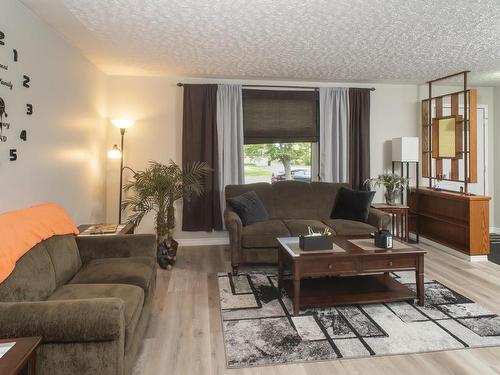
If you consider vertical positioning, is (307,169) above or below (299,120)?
below

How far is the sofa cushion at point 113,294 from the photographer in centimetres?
201

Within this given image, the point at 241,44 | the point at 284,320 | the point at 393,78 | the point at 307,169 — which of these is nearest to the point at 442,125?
the point at 393,78

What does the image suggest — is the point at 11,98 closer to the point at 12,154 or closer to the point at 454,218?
the point at 12,154

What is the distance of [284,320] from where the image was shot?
2.80 m

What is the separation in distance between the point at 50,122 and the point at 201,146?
2223 mm

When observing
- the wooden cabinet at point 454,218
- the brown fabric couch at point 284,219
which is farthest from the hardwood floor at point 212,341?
the brown fabric couch at point 284,219

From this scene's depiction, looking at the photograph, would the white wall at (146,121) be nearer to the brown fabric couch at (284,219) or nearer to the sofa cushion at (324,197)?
the brown fabric couch at (284,219)

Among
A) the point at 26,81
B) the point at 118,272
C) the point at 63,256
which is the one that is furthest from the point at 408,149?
the point at 26,81

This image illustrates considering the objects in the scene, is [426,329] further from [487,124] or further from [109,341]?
[487,124]

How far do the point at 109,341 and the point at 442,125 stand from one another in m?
5.20

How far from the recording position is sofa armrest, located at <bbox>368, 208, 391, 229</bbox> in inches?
165

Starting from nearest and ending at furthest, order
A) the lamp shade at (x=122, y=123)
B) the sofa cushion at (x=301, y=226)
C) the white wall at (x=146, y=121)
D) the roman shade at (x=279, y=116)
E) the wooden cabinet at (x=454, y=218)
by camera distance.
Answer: the sofa cushion at (x=301, y=226)
the wooden cabinet at (x=454, y=218)
the lamp shade at (x=122, y=123)
the white wall at (x=146, y=121)
the roman shade at (x=279, y=116)

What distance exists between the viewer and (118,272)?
2.53 m

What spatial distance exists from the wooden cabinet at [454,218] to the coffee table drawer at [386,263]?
1921mm
